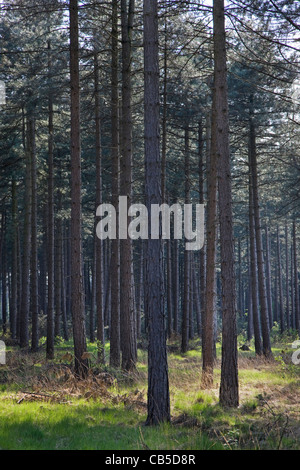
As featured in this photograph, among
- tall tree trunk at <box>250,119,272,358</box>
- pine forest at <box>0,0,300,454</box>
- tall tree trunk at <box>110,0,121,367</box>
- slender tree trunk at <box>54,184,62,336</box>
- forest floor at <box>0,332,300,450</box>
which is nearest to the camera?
forest floor at <box>0,332,300,450</box>

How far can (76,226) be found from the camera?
12172 millimetres

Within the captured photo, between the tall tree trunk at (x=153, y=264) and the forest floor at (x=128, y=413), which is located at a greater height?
the tall tree trunk at (x=153, y=264)

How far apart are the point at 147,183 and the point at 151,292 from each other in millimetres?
1936

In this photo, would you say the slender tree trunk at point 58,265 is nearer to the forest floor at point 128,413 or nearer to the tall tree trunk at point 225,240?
the forest floor at point 128,413

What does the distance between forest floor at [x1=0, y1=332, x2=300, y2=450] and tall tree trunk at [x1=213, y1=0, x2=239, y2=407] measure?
566 millimetres

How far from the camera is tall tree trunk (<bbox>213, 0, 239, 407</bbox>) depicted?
32.2ft

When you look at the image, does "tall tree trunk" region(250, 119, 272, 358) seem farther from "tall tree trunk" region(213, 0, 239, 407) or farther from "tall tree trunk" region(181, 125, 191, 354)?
"tall tree trunk" region(213, 0, 239, 407)

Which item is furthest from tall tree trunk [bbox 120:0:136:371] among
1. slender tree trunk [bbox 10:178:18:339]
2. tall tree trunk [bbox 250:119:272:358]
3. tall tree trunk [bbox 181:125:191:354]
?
slender tree trunk [bbox 10:178:18:339]

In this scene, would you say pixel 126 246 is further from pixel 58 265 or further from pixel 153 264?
pixel 58 265

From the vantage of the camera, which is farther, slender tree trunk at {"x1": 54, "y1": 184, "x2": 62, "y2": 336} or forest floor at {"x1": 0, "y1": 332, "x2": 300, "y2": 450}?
slender tree trunk at {"x1": 54, "y1": 184, "x2": 62, "y2": 336}

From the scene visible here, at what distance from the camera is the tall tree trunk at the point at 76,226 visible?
474 inches

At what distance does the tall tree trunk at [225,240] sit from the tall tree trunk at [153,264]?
217 cm

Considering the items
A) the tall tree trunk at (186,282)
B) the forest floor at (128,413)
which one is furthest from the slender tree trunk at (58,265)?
the forest floor at (128,413)

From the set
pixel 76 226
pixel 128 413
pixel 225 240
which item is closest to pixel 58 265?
pixel 76 226
